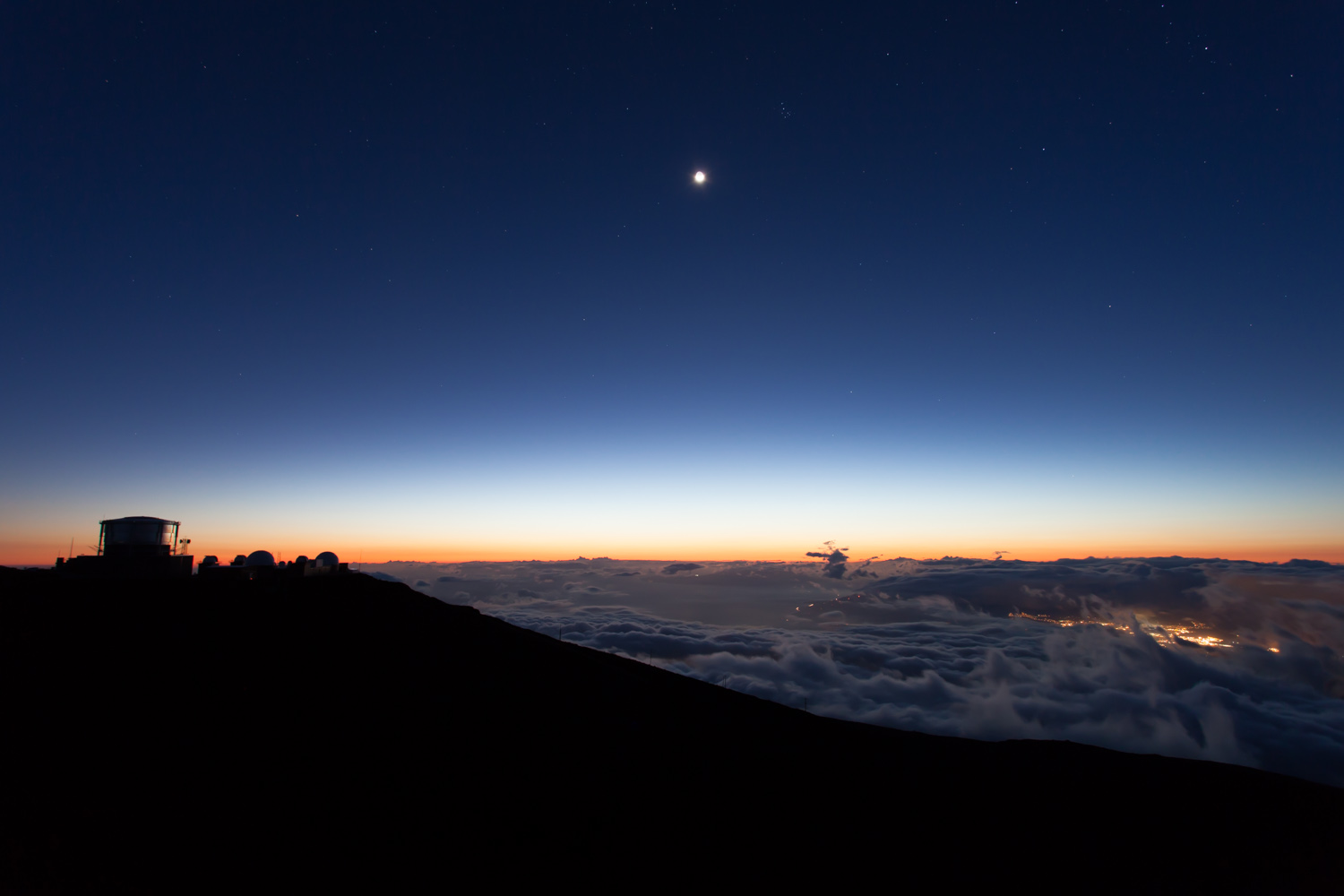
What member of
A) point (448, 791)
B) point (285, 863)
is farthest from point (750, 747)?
point (285, 863)

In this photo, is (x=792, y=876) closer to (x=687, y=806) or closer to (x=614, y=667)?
(x=687, y=806)

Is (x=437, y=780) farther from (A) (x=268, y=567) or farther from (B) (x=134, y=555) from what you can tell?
(B) (x=134, y=555)

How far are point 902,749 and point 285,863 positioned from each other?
140ft

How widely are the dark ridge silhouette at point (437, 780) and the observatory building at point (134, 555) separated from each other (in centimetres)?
226

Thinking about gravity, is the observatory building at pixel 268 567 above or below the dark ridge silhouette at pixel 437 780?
above

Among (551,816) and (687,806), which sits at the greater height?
(551,816)

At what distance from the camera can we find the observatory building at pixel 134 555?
32747 millimetres

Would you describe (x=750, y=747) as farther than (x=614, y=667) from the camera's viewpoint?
No

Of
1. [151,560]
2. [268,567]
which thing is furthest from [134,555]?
[268,567]

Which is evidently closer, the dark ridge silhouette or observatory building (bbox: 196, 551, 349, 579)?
the dark ridge silhouette

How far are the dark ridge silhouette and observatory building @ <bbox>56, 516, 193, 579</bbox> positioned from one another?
226 centimetres

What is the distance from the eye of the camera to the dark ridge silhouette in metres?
12.1

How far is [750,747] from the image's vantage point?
30.8m

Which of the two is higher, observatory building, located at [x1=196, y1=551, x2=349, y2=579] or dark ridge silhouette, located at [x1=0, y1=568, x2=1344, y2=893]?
observatory building, located at [x1=196, y1=551, x2=349, y2=579]
